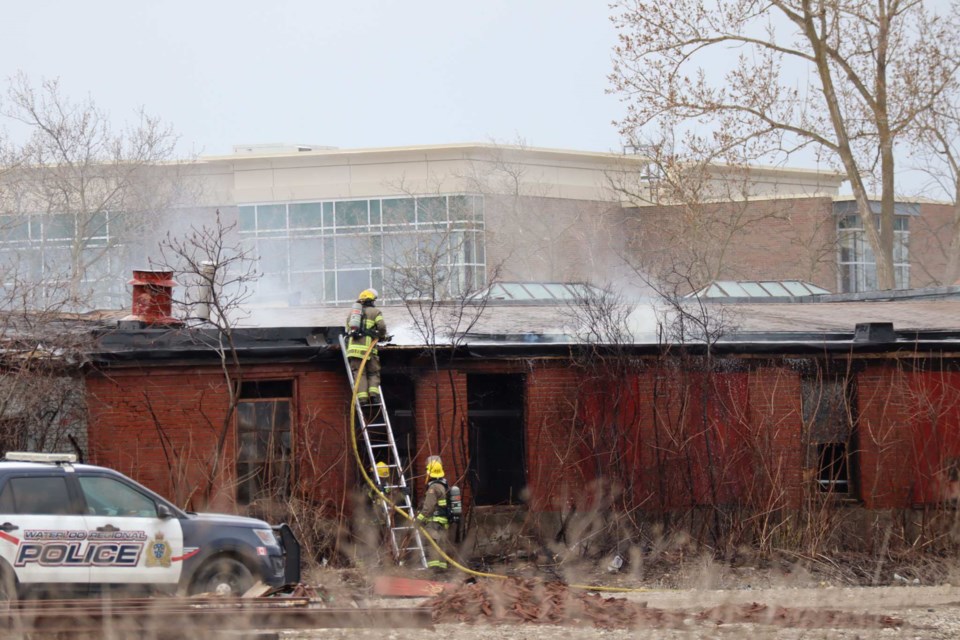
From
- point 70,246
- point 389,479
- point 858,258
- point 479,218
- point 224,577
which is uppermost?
point 479,218

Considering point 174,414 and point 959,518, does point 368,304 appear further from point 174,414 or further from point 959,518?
point 959,518

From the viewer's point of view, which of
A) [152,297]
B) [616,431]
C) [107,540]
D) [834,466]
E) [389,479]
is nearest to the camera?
[107,540]

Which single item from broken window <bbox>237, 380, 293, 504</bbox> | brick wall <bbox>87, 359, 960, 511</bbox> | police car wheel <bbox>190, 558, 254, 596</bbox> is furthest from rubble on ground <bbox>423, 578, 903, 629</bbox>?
broken window <bbox>237, 380, 293, 504</bbox>

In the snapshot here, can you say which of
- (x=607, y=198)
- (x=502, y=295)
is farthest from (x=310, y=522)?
(x=607, y=198)

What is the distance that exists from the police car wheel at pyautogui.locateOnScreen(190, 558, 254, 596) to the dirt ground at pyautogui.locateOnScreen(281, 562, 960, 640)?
936 millimetres

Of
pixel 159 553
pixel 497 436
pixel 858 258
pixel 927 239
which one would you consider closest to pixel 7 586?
pixel 159 553

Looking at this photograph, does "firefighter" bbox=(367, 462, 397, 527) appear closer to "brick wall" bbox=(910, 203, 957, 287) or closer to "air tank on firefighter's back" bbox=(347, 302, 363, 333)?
"air tank on firefighter's back" bbox=(347, 302, 363, 333)

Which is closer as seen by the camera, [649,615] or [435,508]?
[649,615]

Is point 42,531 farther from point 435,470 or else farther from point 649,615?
point 649,615

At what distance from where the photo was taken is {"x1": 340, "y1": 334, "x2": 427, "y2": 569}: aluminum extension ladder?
603 inches

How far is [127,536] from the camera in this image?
11352 mm

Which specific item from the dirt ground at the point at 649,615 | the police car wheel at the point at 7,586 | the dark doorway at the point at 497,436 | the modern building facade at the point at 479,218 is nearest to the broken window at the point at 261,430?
the dark doorway at the point at 497,436

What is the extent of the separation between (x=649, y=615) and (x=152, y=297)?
9885 mm

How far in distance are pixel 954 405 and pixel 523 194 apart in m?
39.4
